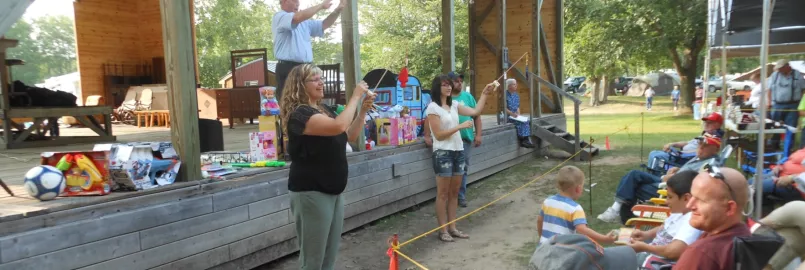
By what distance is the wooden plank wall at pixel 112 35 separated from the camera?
452 inches

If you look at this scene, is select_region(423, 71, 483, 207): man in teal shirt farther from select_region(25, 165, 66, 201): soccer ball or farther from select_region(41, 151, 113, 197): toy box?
select_region(25, 165, 66, 201): soccer ball

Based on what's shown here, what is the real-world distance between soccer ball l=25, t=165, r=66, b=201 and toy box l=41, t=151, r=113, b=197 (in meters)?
0.10

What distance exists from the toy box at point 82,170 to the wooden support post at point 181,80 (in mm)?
526

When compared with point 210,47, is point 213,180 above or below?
below

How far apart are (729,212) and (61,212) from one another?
3.37m

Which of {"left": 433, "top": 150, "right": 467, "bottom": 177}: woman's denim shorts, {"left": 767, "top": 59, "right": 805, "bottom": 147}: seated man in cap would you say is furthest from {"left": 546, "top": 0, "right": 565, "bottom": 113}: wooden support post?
{"left": 433, "top": 150, "right": 467, "bottom": 177}: woman's denim shorts

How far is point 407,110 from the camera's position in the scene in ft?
22.1

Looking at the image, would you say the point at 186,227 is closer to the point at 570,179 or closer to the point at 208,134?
the point at 208,134

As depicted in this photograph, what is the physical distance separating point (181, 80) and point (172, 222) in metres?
0.99

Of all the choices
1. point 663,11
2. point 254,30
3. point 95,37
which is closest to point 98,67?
point 95,37

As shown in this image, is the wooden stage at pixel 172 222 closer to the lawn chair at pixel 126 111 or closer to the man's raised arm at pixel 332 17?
the man's raised arm at pixel 332 17

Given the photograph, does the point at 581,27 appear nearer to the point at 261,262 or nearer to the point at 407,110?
the point at 407,110

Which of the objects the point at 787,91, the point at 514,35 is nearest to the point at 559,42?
the point at 514,35

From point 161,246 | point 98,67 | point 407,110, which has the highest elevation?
point 98,67
